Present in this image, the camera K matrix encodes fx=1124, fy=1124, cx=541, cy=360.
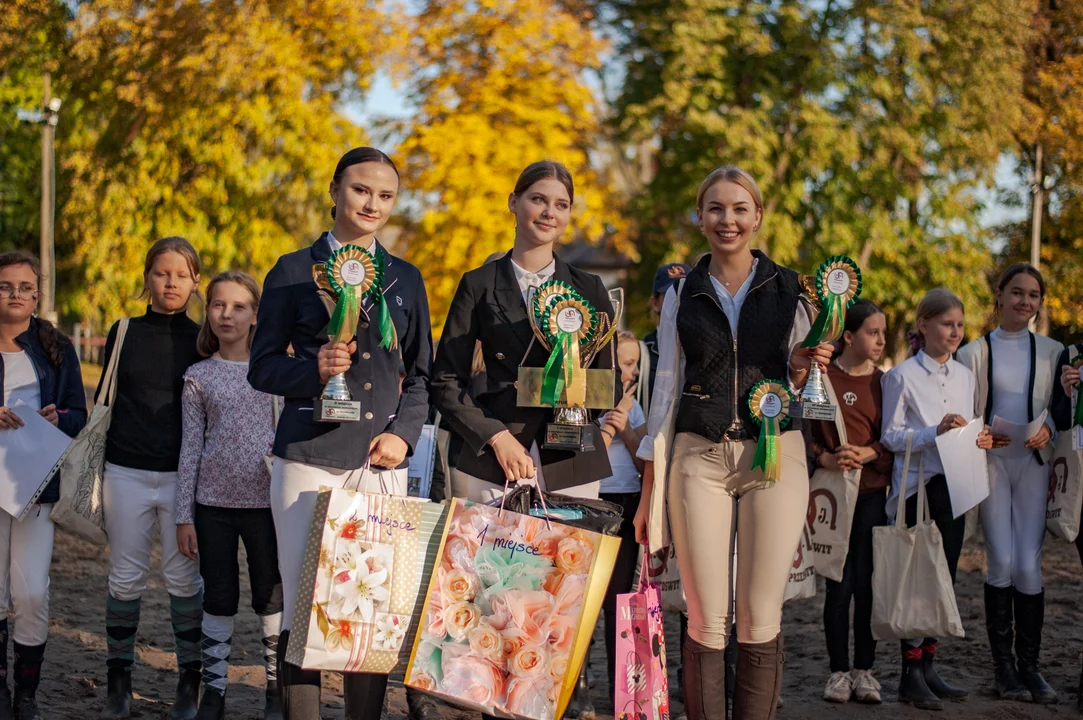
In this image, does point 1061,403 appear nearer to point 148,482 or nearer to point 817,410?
point 817,410

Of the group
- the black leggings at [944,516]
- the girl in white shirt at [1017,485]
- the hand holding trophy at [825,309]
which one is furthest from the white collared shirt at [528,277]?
the girl in white shirt at [1017,485]

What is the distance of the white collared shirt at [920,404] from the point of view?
573 cm

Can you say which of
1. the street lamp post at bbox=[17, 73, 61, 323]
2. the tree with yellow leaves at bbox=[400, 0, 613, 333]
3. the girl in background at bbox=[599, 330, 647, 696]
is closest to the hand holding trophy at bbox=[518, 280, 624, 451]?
the girl in background at bbox=[599, 330, 647, 696]

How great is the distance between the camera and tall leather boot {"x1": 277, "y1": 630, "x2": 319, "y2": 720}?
12.4ft

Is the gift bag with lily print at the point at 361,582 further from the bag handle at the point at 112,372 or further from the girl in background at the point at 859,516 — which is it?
the girl in background at the point at 859,516

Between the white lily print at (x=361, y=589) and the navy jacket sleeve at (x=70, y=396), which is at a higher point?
the navy jacket sleeve at (x=70, y=396)

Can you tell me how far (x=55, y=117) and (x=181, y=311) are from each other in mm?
16561

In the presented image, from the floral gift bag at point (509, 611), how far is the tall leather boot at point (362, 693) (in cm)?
20

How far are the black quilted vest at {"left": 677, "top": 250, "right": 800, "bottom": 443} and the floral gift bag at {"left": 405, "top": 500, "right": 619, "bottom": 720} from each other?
0.66m

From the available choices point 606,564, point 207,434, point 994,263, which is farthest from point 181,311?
point 994,263

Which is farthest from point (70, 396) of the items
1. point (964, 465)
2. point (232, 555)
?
point (964, 465)

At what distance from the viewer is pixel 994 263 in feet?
92.4

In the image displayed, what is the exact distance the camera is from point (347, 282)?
3680 mm

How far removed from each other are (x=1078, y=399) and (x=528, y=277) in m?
3.11
